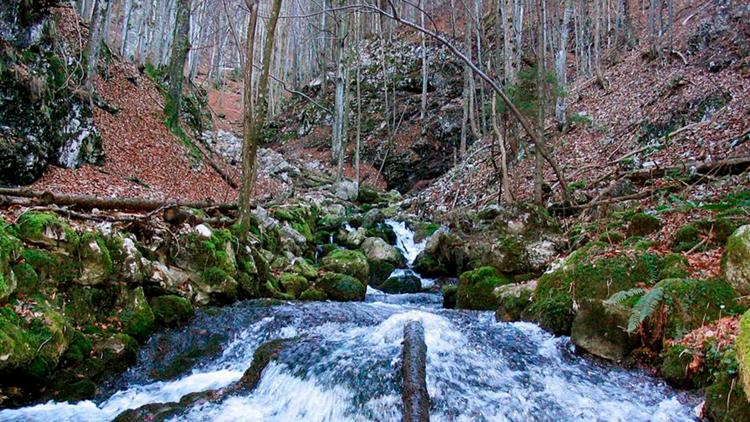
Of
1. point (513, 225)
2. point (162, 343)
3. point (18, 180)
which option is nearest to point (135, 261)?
point (162, 343)

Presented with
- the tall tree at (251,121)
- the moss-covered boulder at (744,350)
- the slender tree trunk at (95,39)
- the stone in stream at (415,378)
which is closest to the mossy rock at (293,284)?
the tall tree at (251,121)

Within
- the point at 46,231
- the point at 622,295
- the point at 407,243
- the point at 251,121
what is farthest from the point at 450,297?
the point at 46,231

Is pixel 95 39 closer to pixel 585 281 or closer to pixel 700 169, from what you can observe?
pixel 585 281

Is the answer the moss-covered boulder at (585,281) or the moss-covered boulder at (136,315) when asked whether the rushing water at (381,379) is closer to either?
the moss-covered boulder at (136,315)

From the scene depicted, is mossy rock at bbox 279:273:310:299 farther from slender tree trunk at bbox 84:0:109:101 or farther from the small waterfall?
slender tree trunk at bbox 84:0:109:101

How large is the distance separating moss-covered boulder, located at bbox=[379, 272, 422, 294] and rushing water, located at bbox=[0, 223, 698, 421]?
12.0ft

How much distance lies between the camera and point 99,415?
15.1 ft

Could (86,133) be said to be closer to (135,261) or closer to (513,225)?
(135,261)

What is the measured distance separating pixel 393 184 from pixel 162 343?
781 inches

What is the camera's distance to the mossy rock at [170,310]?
21.0ft

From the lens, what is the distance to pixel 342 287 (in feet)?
30.3

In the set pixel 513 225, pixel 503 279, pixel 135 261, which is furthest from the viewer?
pixel 513 225

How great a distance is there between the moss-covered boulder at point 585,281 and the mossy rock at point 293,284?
427 centimetres

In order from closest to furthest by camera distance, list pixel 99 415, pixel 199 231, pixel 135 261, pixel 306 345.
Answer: pixel 99 415 → pixel 306 345 → pixel 135 261 → pixel 199 231
